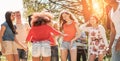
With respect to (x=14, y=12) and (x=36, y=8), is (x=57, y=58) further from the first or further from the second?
(x=36, y=8)

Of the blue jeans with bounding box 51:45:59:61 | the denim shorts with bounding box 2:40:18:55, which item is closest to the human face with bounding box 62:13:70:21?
the blue jeans with bounding box 51:45:59:61

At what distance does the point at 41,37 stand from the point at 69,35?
93 centimetres

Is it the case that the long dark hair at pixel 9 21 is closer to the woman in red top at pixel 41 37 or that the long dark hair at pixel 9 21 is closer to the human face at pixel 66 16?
the woman in red top at pixel 41 37

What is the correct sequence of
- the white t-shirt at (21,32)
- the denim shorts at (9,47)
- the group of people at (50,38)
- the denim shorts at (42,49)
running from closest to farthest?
the denim shorts at (42,49)
the group of people at (50,38)
the denim shorts at (9,47)
the white t-shirt at (21,32)

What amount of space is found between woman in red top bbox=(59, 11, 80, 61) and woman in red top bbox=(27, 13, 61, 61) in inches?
24.6

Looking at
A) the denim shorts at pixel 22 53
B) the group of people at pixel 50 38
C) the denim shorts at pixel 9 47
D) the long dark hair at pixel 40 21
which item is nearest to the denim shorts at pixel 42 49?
the group of people at pixel 50 38

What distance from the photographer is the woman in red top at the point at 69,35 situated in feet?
28.7

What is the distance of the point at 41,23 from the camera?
323 inches

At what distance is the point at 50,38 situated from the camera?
8.12 m

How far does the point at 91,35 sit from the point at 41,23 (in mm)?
1135

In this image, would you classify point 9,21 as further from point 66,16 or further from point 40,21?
point 66,16

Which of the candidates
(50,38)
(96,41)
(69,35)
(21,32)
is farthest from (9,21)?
(96,41)

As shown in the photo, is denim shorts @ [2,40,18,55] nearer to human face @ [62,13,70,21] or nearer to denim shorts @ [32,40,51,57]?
denim shorts @ [32,40,51,57]

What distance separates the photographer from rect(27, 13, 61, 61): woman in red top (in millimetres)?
7988
